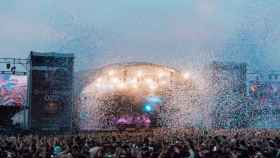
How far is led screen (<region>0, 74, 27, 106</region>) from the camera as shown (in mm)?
41094

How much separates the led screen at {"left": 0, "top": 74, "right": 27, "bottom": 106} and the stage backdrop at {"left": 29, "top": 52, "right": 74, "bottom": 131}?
1.11 metres

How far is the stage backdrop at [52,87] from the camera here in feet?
133

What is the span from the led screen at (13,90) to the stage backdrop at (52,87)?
1.11 metres

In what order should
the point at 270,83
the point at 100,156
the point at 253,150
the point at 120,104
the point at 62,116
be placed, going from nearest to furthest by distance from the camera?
the point at 100,156
the point at 253,150
the point at 62,116
the point at 120,104
the point at 270,83

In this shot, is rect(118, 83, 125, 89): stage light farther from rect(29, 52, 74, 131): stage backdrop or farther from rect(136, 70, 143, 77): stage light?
rect(29, 52, 74, 131): stage backdrop

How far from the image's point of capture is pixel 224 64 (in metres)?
45.6

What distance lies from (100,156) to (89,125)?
32777mm

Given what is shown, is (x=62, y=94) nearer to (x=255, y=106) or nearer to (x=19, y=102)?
(x=19, y=102)

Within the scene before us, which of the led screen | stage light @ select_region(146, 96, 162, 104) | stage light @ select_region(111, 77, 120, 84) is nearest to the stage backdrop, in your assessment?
the led screen

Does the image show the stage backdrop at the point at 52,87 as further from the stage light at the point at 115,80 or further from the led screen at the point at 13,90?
the stage light at the point at 115,80

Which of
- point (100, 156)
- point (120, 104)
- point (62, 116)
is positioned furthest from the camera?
point (120, 104)

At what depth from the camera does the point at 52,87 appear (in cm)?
4091

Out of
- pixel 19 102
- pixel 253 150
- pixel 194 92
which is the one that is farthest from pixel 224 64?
pixel 253 150

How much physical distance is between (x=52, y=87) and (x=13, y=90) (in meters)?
2.78
